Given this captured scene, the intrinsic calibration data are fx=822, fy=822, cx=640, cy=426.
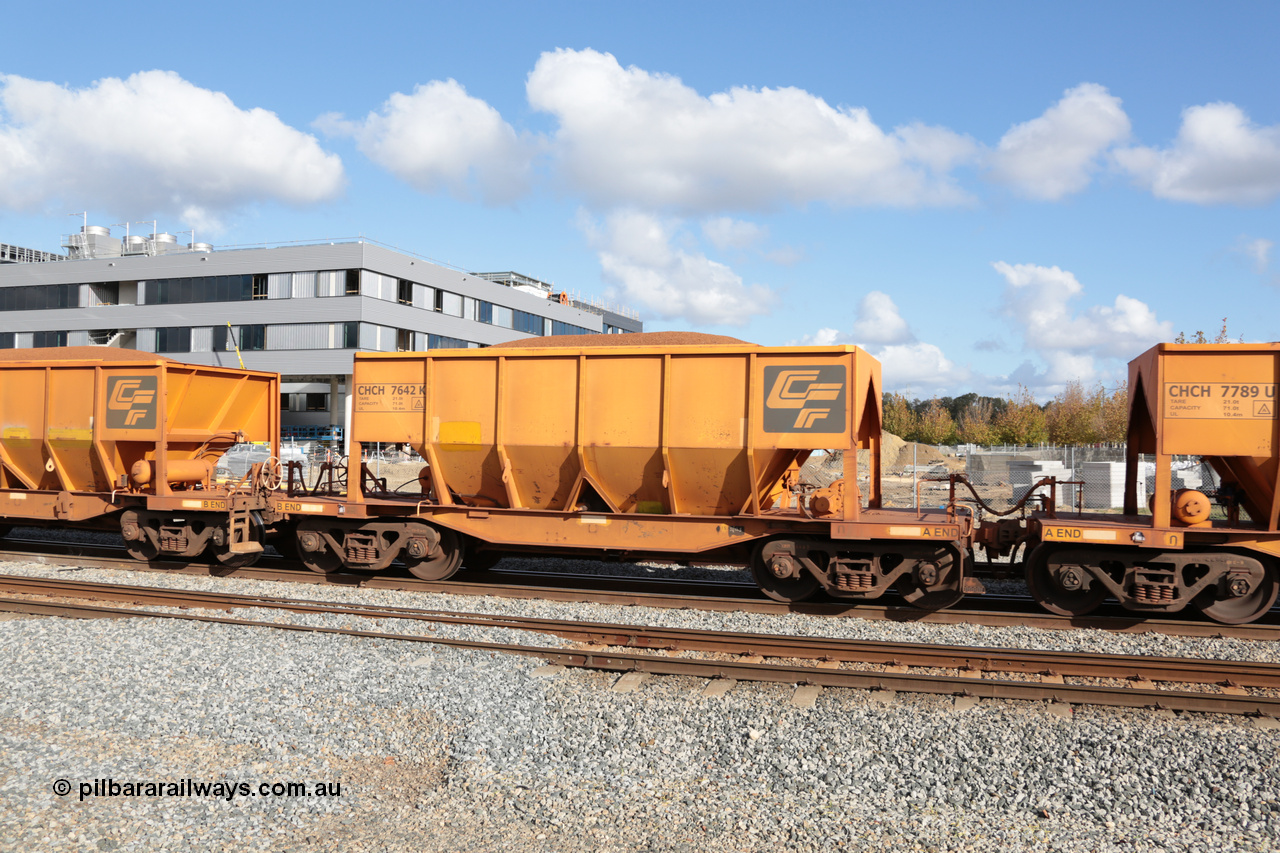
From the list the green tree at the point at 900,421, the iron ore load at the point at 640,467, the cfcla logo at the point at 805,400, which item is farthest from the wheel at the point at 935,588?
the green tree at the point at 900,421

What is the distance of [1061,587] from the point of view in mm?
9977

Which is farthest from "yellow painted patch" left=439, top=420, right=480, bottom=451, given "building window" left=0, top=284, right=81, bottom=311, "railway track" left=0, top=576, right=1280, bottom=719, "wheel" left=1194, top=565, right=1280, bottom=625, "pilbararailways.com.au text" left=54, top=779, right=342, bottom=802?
"building window" left=0, top=284, right=81, bottom=311

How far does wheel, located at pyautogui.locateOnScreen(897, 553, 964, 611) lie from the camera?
10.1 meters

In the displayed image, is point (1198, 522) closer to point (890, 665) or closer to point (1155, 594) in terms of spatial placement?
point (1155, 594)

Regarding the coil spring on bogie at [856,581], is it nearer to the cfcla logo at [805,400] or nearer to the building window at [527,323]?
the cfcla logo at [805,400]

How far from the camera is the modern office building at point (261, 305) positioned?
50062 mm

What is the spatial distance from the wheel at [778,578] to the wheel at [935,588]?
1.15 meters

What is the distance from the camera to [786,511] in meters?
11.0

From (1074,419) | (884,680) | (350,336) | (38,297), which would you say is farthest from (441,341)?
(884,680)

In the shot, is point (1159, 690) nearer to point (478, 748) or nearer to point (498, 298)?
point (478, 748)

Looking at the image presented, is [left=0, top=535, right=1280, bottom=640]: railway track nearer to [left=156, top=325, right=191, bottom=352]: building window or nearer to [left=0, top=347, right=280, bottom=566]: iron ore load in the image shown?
[left=0, top=347, right=280, bottom=566]: iron ore load

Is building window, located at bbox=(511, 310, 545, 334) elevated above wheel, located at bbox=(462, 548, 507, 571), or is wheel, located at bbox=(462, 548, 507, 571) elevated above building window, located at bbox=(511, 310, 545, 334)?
building window, located at bbox=(511, 310, 545, 334)

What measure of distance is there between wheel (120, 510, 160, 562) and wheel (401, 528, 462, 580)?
15.3 ft

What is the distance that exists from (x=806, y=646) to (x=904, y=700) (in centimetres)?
136
